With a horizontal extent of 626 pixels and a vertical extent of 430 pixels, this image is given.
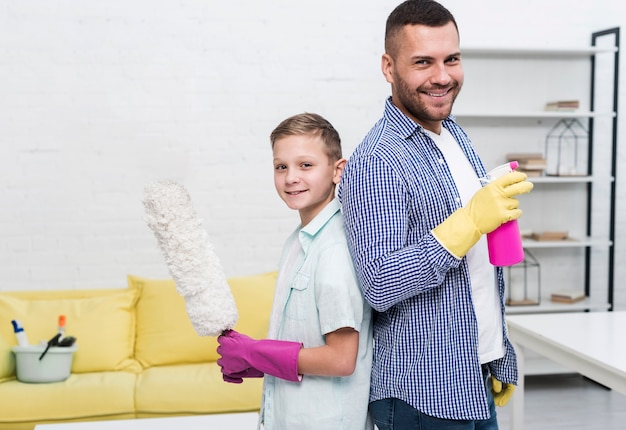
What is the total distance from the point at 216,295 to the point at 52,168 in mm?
2817

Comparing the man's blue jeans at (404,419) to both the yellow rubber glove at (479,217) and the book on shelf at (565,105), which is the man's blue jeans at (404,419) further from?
the book on shelf at (565,105)

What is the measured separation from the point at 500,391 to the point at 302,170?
661 millimetres

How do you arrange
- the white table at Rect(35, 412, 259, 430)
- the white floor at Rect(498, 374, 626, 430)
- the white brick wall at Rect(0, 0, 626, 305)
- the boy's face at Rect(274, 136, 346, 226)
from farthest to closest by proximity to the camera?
1. the white brick wall at Rect(0, 0, 626, 305)
2. the white floor at Rect(498, 374, 626, 430)
3. the white table at Rect(35, 412, 259, 430)
4. the boy's face at Rect(274, 136, 346, 226)

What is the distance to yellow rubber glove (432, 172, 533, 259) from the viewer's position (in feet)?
4.32

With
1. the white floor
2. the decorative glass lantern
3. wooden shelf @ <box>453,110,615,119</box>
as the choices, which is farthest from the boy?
the decorative glass lantern

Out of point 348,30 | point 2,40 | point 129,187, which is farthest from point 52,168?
point 348,30

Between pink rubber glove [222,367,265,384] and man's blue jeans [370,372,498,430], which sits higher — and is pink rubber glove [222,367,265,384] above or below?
above

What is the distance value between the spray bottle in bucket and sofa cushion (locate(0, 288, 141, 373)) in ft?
8.15

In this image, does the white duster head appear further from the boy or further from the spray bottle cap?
the spray bottle cap

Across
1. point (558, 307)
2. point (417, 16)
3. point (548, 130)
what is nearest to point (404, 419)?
point (417, 16)

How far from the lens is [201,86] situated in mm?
4098

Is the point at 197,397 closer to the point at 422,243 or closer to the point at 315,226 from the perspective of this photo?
the point at 315,226

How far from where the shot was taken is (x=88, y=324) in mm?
3518

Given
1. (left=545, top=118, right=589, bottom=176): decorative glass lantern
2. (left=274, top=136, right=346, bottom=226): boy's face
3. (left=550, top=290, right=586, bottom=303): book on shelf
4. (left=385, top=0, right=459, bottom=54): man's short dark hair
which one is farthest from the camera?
(left=545, top=118, right=589, bottom=176): decorative glass lantern
